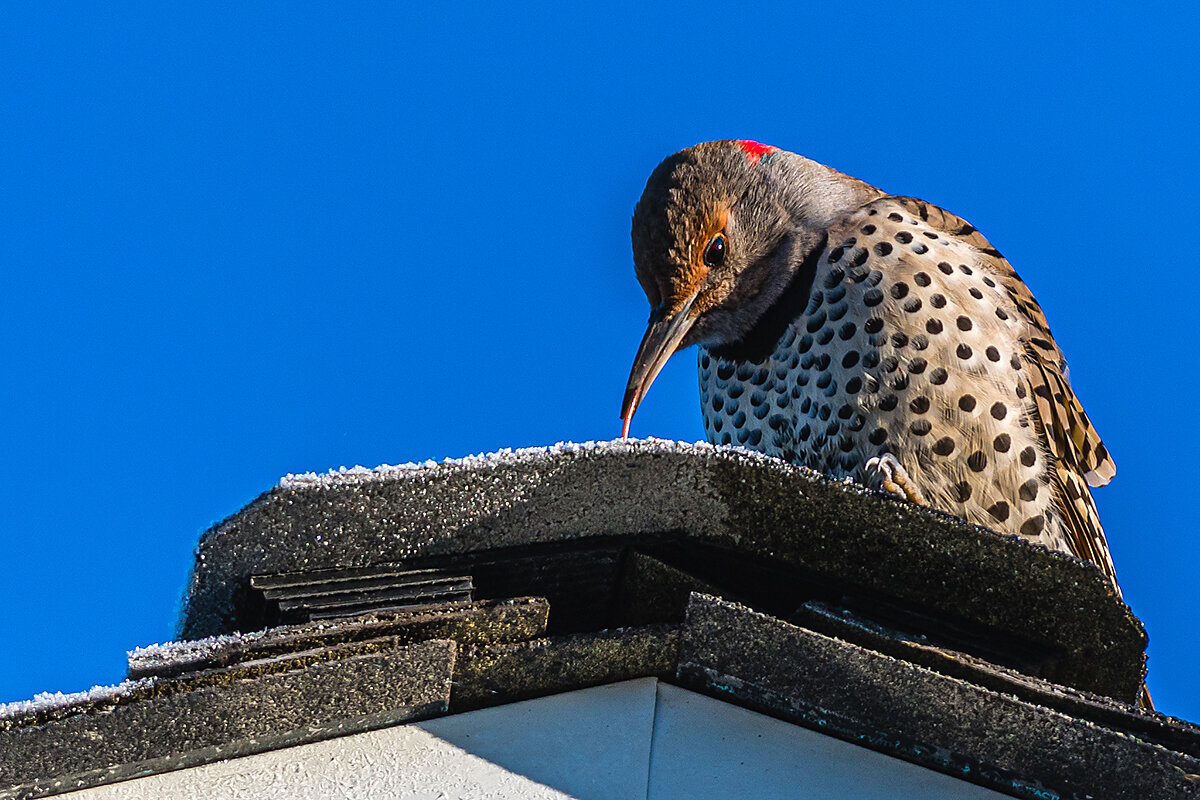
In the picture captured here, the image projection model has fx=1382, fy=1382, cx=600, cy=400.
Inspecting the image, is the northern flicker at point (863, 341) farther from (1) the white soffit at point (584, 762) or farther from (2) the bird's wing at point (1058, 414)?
(1) the white soffit at point (584, 762)

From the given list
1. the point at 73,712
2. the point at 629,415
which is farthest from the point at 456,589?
the point at 629,415

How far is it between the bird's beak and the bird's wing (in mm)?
1018

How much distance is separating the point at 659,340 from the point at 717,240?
1.66ft

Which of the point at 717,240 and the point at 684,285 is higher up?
the point at 717,240

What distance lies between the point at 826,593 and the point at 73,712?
1538mm

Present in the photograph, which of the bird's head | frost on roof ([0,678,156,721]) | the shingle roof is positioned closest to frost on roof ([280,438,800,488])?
the shingle roof

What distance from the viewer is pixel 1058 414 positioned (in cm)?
532

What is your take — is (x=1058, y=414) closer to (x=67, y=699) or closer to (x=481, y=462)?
(x=481, y=462)

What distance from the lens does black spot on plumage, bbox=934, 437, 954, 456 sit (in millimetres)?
4812

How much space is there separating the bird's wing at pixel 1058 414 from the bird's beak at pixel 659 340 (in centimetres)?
102

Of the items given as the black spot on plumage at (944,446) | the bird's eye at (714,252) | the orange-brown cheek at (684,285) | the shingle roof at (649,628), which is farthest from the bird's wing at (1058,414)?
the shingle roof at (649,628)

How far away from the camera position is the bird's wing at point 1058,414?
5.21m

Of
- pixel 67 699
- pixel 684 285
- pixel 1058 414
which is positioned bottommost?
pixel 67 699

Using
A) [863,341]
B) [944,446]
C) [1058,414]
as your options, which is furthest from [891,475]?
[1058,414]
